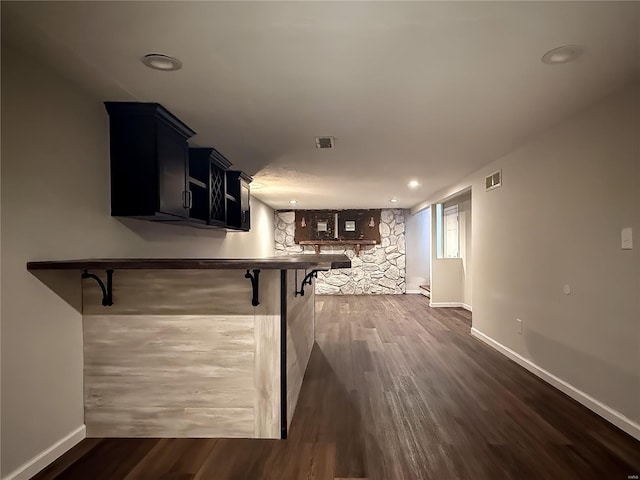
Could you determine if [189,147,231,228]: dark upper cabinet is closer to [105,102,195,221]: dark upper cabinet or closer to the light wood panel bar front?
[105,102,195,221]: dark upper cabinet

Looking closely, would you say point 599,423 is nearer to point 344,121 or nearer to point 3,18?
point 344,121

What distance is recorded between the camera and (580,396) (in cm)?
264

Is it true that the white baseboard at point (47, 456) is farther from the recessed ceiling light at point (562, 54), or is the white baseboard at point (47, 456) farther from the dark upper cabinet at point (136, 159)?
the recessed ceiling light at point (562, 54)

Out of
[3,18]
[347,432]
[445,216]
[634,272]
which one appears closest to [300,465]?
[347,432]

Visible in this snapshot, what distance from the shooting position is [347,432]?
2246 mm

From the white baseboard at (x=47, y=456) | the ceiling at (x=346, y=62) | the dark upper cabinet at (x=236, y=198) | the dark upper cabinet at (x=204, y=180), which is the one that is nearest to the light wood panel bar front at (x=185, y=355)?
the white baseboard at (x=47, y=456)

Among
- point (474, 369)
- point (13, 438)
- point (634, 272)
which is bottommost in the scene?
point (474, 369)

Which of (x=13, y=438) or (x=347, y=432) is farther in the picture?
(x=347, y=432)

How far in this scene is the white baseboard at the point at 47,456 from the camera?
1.73 m

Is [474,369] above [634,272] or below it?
below

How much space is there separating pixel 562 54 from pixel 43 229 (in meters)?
2.81

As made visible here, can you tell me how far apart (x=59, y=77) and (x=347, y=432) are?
267 centimetres

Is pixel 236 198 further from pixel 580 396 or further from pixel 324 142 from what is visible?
pixel 580 396

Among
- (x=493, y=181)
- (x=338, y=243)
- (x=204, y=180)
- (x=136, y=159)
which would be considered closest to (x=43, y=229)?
(x=136, y=159)
